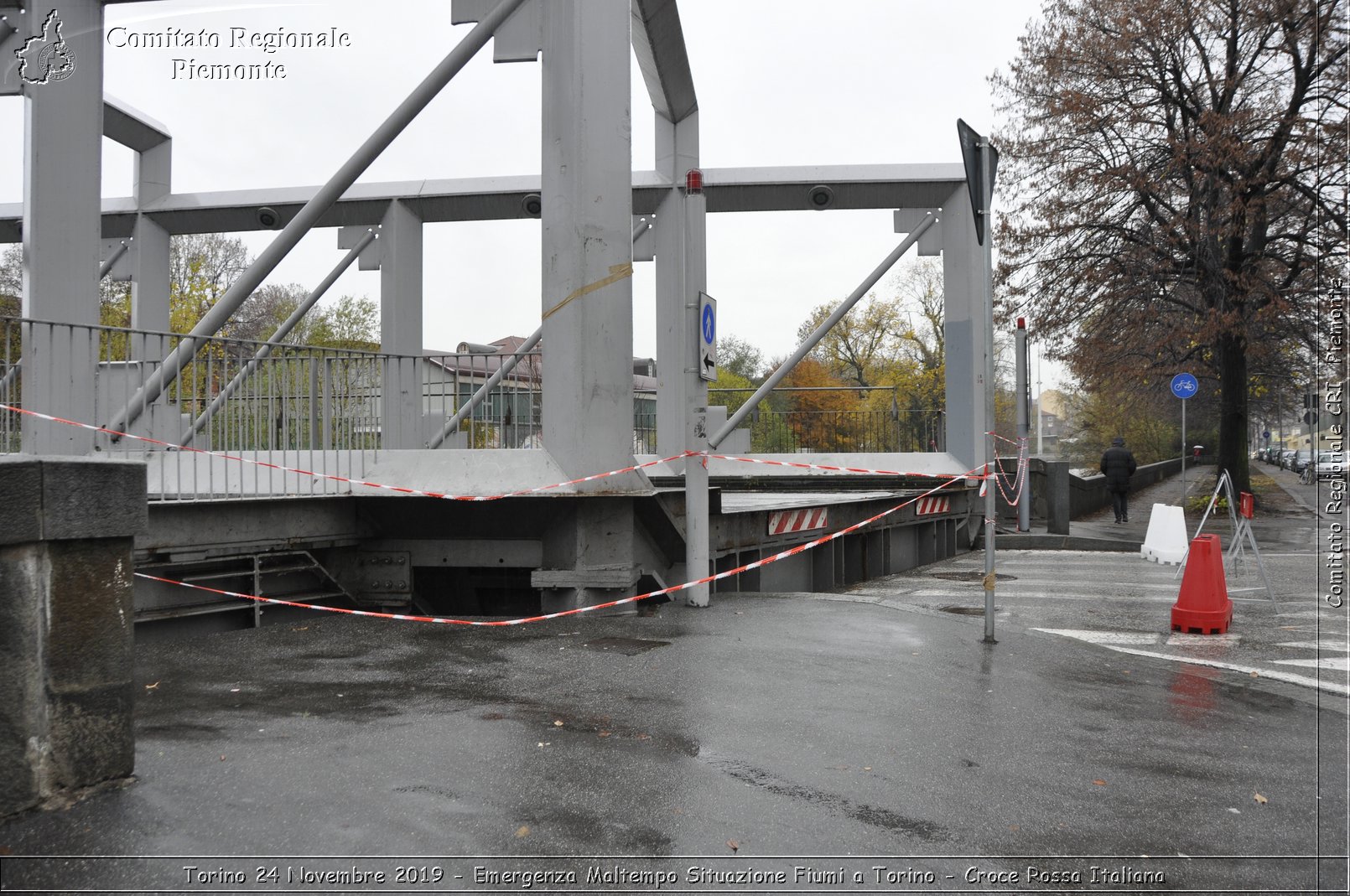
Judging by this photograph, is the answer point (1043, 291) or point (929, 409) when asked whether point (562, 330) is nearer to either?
point (929, 409)

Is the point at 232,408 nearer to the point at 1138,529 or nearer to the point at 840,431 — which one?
the point at 840,431

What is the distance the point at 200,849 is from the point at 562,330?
4.99 m

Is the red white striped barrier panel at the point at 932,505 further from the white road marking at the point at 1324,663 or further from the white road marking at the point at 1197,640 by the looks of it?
the white road marking at the point at 1324,663

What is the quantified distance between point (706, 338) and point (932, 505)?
22.2ft

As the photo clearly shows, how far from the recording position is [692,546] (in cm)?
805

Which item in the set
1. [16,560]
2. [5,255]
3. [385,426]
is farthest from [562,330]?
[5,255]

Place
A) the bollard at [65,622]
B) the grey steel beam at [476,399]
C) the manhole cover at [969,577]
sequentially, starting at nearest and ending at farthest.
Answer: the bollard at [65,622]
the grey steel beam at [476,399]
the manhole cover at [969,577]

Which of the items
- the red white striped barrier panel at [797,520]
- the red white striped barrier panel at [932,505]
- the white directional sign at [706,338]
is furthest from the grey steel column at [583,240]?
the red white striped barrier panel at [932,505]

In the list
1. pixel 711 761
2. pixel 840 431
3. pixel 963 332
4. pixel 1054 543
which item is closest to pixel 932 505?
pixel 963 332

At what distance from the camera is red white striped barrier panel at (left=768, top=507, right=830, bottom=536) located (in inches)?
396

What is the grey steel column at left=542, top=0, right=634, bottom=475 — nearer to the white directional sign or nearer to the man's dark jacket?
the white directional sign

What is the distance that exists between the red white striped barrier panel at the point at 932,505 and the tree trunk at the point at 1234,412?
1150 centimetres

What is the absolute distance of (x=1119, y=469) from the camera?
20.6 meters

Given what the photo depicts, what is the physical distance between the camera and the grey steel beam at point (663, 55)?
10344mm
